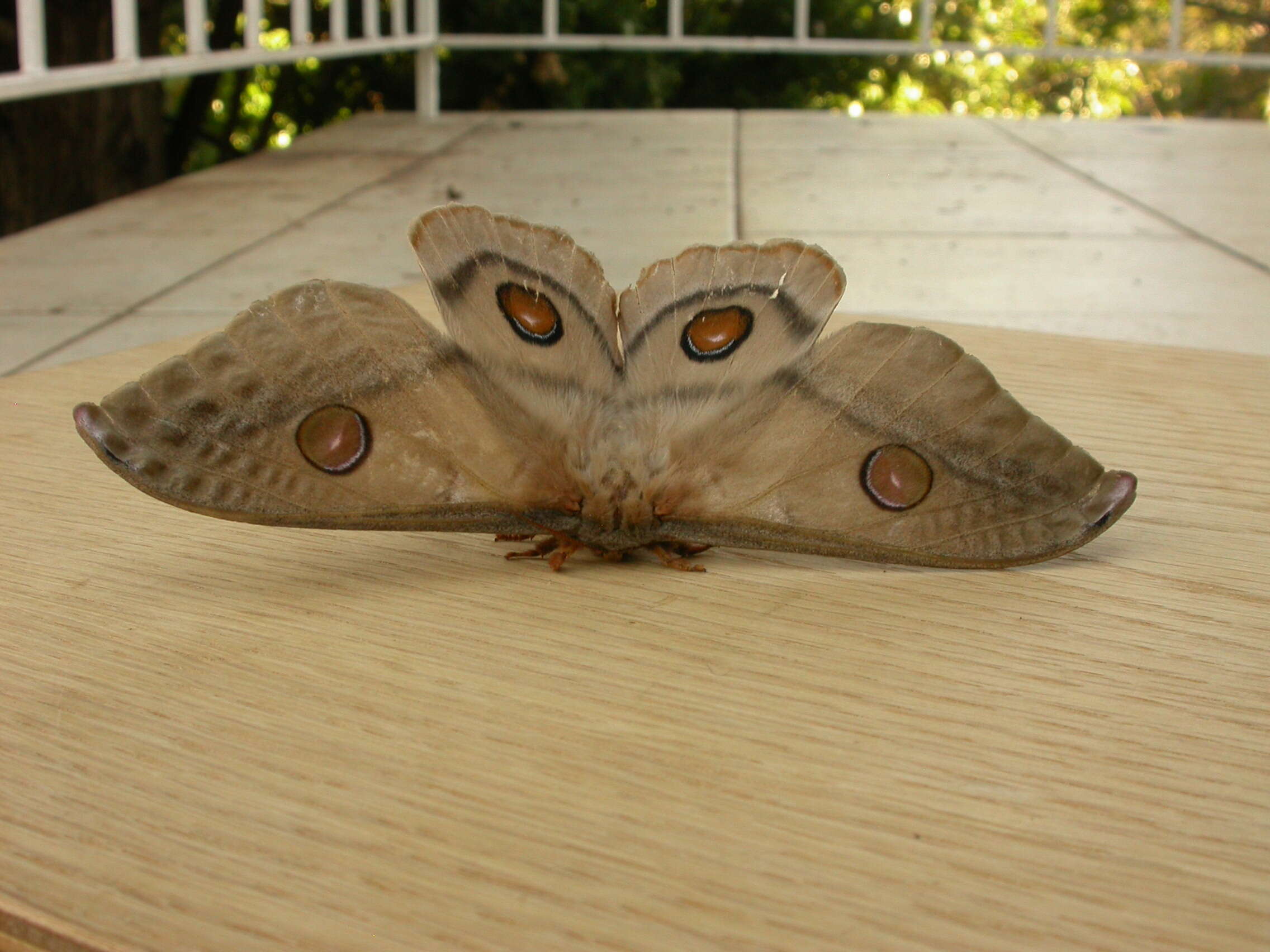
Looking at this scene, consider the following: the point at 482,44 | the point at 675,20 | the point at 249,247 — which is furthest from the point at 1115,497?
the point at 482,44

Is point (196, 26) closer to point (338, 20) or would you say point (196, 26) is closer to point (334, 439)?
point (338, 20)

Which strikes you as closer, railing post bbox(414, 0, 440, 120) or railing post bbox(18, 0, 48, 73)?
railing post bbox(18, 0, 48, 73)

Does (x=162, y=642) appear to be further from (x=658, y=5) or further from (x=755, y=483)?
(x=658, y=5)

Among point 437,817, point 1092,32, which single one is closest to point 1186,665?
point 437,817

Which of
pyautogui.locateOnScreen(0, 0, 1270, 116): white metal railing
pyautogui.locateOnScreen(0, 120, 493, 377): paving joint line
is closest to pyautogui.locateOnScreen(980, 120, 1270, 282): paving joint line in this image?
pyautogui.locateOnScreen(0, 0, 1270, 116): white metal railing

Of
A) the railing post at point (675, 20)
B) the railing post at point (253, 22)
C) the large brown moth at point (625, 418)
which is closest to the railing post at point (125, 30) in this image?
the railing post at point (253, 22)

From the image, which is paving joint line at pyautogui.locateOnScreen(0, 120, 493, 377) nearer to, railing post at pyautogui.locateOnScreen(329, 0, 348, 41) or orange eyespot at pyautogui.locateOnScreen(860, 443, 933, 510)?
railing post at pyautogui.locateOnScreen(329, 0, 348, 41)

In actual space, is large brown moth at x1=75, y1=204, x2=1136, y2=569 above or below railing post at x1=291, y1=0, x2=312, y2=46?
below
